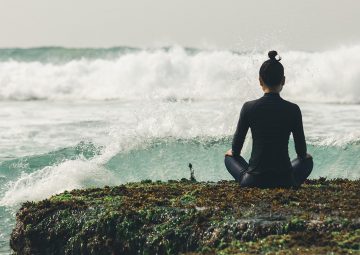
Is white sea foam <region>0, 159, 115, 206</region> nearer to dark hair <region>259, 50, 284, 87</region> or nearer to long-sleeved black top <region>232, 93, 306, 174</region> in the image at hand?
long-sleeved black top <region>232, 93, 306, 174</region>

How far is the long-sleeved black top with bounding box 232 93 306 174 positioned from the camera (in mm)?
8953

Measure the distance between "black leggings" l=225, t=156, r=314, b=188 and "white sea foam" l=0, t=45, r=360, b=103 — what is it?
955 inches

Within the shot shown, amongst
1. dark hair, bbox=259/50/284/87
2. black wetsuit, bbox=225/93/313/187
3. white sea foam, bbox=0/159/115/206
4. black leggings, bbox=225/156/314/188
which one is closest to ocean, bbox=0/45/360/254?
white sea foam, bbox=0/159/115/206

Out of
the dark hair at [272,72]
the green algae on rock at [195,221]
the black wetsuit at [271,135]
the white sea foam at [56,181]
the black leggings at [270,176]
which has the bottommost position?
the white sea foam at [56,181]

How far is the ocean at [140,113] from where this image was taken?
15.6 meters

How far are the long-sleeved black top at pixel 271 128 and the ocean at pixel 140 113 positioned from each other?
4459 mm

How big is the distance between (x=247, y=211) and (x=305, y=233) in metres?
0.81

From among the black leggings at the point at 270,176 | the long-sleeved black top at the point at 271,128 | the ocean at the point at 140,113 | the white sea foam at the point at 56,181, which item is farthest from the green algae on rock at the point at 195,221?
the white sea foam at the point at 56,181

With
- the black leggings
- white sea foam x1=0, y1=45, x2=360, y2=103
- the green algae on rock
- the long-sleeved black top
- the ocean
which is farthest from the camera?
white sea foam x1=0, y1=45, x2=360, y2=103

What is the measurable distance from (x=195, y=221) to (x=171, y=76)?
36306mm

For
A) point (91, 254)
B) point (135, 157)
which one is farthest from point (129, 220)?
point (135, 157)

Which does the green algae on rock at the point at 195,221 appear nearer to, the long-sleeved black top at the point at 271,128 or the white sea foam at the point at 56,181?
the long-sleeved black top at the point at 271,128

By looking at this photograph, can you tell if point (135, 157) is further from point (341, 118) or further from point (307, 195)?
point (341, 118)

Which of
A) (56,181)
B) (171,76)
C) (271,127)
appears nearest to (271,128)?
(271,127)
